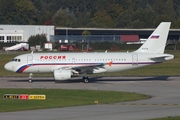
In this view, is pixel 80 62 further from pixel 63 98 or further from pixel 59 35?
pixel 59 35

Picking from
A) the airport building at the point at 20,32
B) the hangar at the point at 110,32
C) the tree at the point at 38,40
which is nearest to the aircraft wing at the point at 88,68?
the tree at the point at 38,40

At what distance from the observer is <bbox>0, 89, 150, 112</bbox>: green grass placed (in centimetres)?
4153

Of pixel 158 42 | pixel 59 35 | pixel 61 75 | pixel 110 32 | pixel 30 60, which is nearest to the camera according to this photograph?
pixel 61 75

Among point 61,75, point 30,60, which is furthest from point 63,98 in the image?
point 30,60

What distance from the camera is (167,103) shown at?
42.8 meters

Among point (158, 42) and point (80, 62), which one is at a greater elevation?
point (158, 42)

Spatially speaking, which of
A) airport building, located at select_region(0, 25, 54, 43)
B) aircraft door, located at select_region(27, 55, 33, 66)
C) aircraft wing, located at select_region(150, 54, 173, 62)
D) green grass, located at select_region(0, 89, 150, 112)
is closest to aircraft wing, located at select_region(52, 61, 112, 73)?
aircraft door, located at select_region(27, 55, 33, 66)

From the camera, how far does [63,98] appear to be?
151ft

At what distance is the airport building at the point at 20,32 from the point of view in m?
154

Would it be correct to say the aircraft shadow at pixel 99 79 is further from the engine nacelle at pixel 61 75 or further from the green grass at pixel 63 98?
the green grass at pixel 63 98

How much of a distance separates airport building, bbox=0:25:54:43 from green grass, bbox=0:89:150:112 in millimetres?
103452

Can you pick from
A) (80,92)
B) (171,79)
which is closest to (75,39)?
(171,79)

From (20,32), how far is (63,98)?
111m

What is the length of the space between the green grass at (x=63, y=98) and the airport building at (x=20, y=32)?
103452mm
